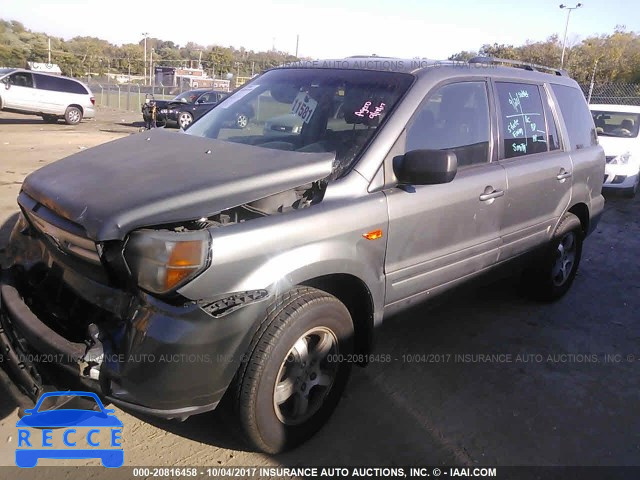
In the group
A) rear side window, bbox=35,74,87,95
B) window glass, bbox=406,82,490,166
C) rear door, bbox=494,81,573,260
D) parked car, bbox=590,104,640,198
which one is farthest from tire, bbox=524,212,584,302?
rear side window, bbox=35,74,87,95

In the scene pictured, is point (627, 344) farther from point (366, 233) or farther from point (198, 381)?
point (198, 381)

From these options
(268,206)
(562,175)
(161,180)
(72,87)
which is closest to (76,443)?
(161,180)

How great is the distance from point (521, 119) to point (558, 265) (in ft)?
4.93

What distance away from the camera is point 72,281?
8.14 feet

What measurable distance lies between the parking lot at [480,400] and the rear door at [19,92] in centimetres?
1852

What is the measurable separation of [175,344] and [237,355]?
0.28 meters

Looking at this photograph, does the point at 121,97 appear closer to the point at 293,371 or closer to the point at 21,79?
the point at 21,79

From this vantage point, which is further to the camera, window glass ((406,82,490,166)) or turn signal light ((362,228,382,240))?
window glass ((406,82,490,166))

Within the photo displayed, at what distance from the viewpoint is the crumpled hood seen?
2.23m

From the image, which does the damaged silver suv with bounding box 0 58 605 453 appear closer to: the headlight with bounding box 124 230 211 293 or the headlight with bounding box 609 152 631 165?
the headlight with bounding box 124 230 211 293

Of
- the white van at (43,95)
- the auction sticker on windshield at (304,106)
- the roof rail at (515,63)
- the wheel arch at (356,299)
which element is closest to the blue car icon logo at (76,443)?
the wheel arch at (356,299)

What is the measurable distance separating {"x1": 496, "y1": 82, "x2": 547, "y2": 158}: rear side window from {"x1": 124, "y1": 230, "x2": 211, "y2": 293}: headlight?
2.49 metres

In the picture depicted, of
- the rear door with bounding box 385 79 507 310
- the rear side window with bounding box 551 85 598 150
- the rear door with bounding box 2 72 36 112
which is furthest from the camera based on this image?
the rear door with bounding box 2 72 36 112

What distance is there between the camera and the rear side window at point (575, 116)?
14.8 ft
